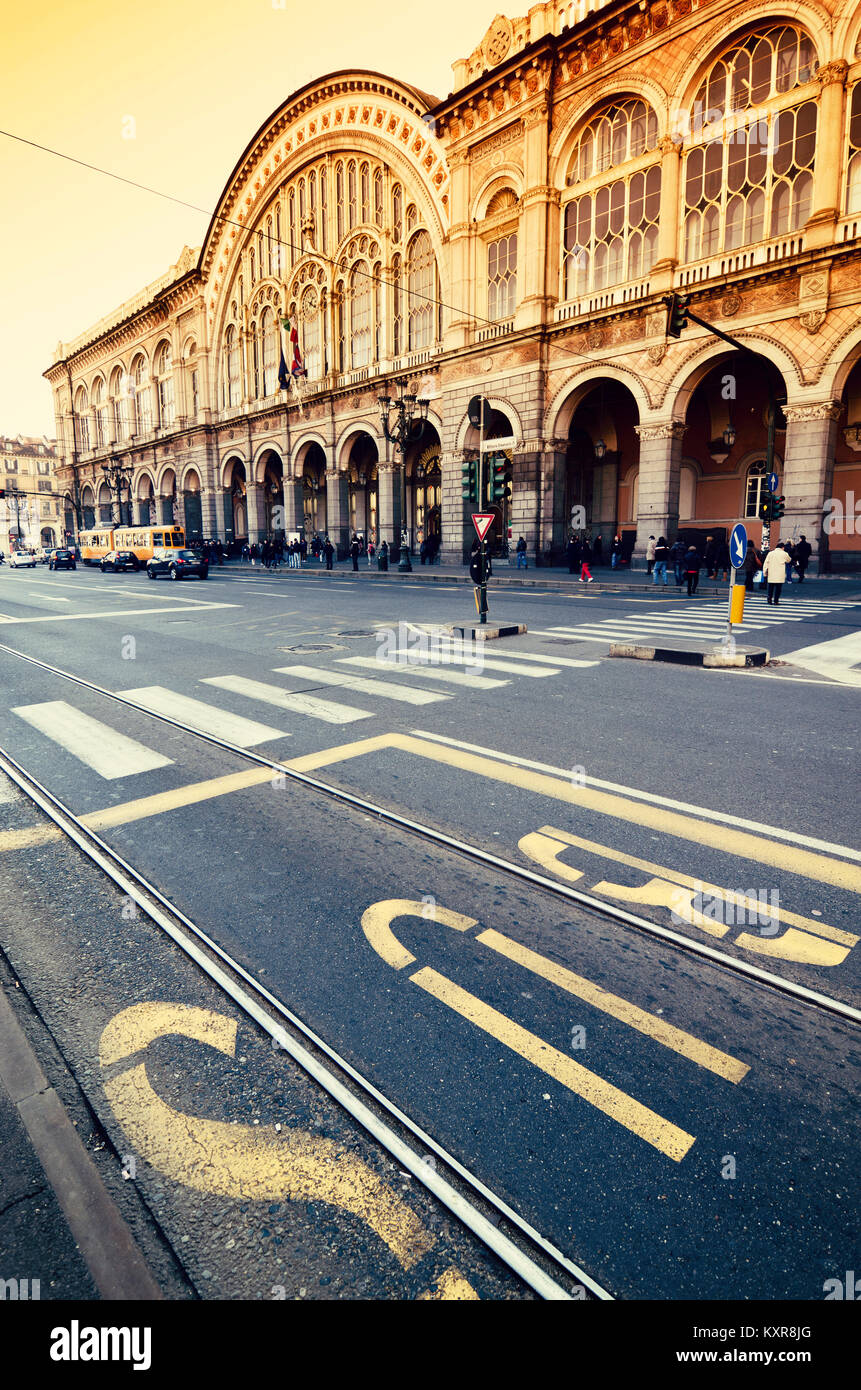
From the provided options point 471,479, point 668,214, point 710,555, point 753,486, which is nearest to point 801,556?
point 710,555

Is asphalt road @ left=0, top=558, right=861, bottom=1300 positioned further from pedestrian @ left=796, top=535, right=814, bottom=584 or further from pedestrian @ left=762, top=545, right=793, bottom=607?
pedestrian @ left=796, top=535, right=814, bottom=584

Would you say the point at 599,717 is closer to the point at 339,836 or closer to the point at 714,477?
the point at 339,836

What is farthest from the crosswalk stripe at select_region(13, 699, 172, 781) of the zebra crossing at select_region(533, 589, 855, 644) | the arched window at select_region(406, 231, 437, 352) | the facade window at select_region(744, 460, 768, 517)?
the arched window at select_region(406, 231, 437, 352)

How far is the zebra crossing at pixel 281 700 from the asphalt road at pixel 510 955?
0.28 feet

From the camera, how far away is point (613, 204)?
28047 mm

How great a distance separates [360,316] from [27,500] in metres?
101

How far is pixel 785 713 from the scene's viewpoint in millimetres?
7516

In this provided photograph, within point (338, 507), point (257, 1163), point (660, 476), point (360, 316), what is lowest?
point (257, 1163)

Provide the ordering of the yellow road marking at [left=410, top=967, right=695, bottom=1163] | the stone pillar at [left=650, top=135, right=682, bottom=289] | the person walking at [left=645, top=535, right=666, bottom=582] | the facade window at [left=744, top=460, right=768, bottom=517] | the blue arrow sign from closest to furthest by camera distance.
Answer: the yellow road marking at [left=410, top=967, right=695, bottom=1163] → the blue arrow sign → the stone pillar at [left=650, top=135, right=682, bottom=289] → the person walking at [left=645, top=535, right=666, bottom=582] → the facade window at [left=744, top=460, right=768, bottom=517]

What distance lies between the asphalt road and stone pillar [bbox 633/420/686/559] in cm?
2117

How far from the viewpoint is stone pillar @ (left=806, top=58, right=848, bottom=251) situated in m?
21.9

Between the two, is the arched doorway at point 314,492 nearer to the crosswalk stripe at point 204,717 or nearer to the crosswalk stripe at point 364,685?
the crosswalk stripe at point 364,685

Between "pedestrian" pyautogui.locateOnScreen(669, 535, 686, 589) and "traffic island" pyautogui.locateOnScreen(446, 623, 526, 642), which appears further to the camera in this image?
"pedestrian" pyautogui.locateOnScreen(669, 535, 686, 589)

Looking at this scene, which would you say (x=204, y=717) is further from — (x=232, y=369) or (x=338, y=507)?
(x=232, y=369)
